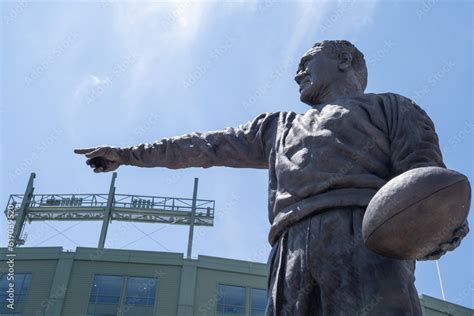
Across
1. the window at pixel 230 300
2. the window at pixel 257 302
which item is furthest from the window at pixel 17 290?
the window at pixel 257 302

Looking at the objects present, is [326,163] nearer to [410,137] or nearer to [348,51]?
[410,137]

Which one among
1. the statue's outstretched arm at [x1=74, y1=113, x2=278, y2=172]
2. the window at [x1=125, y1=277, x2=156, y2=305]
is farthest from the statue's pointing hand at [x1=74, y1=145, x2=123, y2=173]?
the window at [x1=125, y1=277, x2=156, y2=305]

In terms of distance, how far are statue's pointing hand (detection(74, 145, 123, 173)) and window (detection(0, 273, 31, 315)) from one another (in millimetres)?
22951

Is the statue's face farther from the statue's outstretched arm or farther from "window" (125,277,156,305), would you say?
"window" (125,277,156,305)

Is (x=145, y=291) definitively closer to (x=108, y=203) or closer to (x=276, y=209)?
(x=108, y=203)

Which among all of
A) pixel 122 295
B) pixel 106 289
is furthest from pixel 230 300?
pixel 106 289

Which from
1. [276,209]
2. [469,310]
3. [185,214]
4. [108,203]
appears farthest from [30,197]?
[276,209]

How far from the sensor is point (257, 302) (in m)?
24.6

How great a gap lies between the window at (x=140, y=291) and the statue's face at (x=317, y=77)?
21.9 m

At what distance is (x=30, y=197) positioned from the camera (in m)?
30.2

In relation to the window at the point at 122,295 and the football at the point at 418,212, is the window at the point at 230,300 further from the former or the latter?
the football at the point at 418,212

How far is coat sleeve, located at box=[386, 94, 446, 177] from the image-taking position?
284 centimetres

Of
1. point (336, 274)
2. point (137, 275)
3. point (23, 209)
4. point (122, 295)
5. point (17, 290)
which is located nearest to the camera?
point (336, 274)

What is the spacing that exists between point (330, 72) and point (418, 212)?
1642 millimetres
